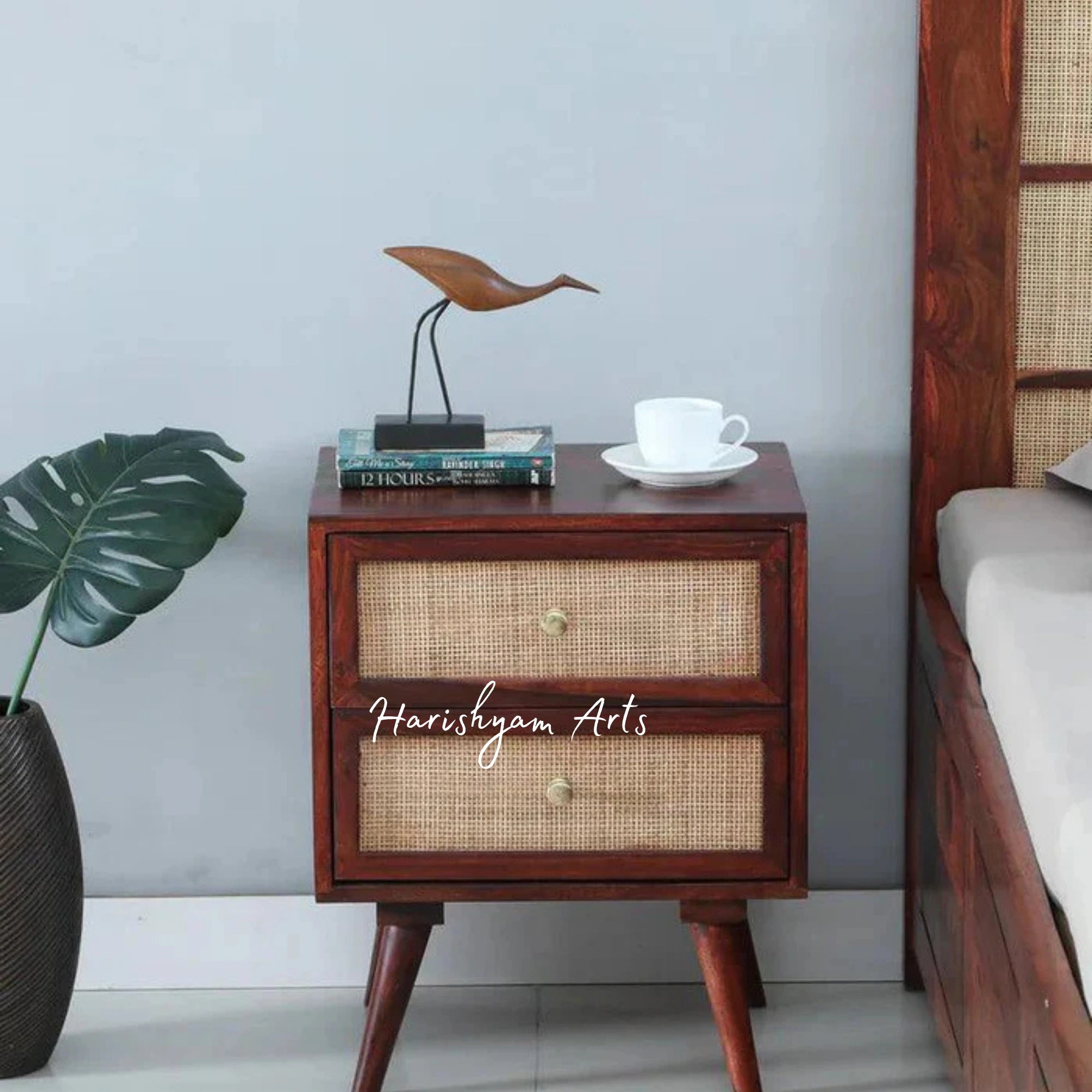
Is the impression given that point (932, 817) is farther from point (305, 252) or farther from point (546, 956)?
point (305, 252)

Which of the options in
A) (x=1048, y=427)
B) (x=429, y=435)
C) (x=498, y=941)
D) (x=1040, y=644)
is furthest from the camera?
(x=498, y=941)

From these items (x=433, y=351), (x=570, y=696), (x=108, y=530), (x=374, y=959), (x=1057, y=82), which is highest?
(x=1057, y=82)

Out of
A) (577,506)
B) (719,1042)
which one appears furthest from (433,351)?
(719,1042)

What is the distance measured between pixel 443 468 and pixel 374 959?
0.62 meters

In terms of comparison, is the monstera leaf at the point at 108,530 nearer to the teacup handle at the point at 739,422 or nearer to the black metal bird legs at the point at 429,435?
the black metal bird legs at the point at 429,435

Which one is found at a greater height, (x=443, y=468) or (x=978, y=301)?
(x=978, y=301)

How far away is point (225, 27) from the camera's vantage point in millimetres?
2006

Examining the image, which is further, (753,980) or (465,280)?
(753,980)

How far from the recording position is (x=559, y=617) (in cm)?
172

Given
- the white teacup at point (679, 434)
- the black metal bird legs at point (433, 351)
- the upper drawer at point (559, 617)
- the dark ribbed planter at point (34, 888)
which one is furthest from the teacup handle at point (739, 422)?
the dark ribbed planter at point (34, 888)

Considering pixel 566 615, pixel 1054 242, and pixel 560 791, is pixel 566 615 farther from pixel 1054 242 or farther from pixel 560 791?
pixel 1054 242

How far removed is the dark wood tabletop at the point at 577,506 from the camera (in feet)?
5.57

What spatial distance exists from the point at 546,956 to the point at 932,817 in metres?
0.53

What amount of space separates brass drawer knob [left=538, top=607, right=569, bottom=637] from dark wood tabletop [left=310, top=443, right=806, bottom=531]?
0.26 ft
